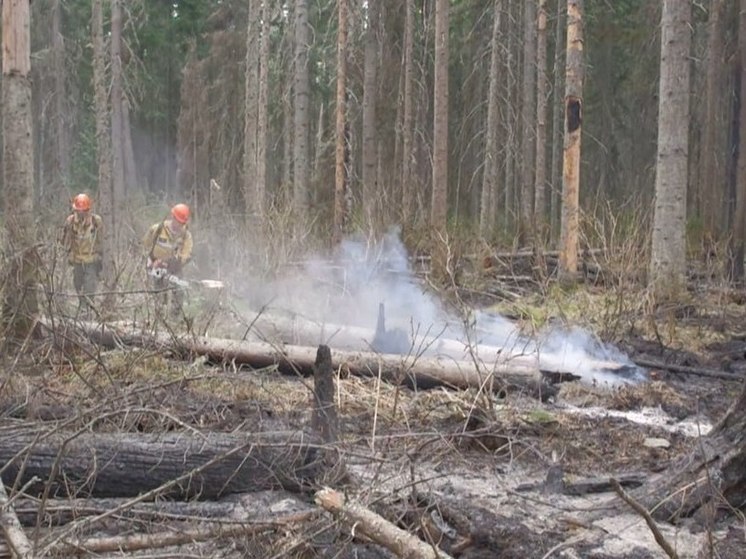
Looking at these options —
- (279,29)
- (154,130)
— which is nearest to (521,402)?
(279,29)

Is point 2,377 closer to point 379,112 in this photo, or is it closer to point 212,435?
point 212,435

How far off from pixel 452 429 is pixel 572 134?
833 cm

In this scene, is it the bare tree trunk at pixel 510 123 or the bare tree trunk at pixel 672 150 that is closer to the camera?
the bare tree trunk at pixel 672 150

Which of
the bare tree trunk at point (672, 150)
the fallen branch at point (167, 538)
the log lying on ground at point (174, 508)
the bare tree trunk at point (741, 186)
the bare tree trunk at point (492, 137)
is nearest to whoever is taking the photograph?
the fallen branch at point (167, 538)

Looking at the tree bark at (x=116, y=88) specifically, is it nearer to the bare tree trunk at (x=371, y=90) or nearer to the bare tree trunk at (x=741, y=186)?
the bare tree trunk at (x=371, y=90)

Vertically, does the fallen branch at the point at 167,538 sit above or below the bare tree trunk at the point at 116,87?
below

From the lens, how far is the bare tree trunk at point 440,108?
51.5 feet

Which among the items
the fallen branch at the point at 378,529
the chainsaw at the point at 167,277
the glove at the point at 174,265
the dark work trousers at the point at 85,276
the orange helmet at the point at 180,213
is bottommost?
the fallen branch at the point at 378,529

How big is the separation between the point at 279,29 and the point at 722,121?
14.2 meters

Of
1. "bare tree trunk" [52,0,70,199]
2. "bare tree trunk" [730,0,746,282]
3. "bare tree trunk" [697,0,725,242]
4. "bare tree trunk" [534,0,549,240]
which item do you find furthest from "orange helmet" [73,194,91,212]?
"bare tree trunk" [52,0,70,199]

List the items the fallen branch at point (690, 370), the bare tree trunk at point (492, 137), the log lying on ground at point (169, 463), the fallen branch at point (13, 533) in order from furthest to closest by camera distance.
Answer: the bare tree trunk at point (492, 137)
the fallen branch at point (690, 370)
the log lying on ground at point (169, 463)
the fallen branch at point (13, 533)

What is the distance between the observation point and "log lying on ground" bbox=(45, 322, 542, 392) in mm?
7035

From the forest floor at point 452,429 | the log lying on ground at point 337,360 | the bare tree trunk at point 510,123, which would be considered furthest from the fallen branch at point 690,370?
the bare tree trunk at point 510,123

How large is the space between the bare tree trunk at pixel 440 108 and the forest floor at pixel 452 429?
6.81 meters
